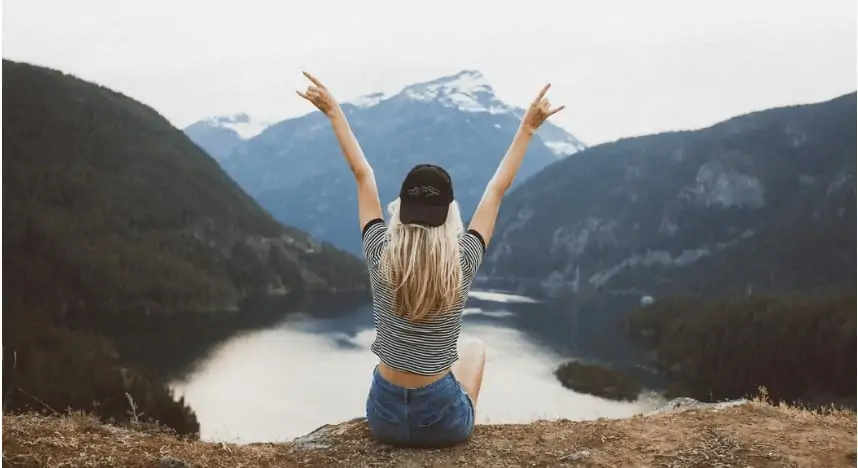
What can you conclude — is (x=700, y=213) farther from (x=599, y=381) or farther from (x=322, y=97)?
(x=322, y=97)

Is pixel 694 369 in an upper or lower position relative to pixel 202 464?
lower

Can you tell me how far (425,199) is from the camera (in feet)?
5.81

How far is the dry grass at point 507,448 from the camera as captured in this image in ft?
7.13

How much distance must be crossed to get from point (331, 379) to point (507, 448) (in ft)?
31.5

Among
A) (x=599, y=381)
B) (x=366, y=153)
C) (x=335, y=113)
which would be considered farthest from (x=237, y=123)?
(x=335, y=113)

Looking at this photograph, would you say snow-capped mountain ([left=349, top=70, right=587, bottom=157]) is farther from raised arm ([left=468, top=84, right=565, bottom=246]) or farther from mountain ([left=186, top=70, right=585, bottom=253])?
raised arm ([left=468, top=84, right=565, bottom=246])

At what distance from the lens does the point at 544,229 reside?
628 inches

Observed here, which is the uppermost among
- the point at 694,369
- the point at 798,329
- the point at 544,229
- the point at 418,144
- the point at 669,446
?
the point at 418,144

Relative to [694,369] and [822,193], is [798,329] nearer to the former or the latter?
[694,369]

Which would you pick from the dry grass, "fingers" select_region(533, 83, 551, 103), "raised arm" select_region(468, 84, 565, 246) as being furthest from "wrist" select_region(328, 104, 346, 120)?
the dry grass

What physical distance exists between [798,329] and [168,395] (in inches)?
436

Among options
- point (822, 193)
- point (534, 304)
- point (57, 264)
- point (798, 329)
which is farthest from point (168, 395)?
point (822, 193)

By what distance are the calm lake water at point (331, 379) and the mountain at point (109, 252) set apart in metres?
0.81

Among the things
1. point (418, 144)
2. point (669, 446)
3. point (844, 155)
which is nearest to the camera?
point (669, 446)
